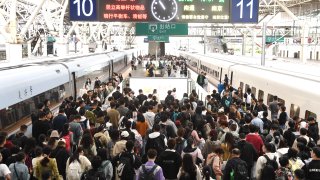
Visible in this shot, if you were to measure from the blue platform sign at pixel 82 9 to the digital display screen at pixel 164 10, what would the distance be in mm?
227

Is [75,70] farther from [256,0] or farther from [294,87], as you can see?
[294,87]

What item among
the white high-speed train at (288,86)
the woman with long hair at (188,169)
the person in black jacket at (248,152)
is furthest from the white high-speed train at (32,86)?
the white high-speed train at (288,86)

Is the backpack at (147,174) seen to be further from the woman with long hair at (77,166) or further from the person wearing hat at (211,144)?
the person wearing hat at (211,144)

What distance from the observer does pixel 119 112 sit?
10289mm

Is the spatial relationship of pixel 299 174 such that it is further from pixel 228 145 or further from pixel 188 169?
pixel 228 145

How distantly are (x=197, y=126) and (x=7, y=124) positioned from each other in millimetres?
4457

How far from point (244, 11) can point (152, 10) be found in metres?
3.31

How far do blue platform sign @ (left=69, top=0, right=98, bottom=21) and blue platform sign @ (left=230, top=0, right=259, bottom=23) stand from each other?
16.0ft

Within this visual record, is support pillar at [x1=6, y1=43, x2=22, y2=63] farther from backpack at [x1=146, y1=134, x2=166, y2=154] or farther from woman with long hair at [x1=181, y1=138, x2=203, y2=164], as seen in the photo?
woman with long hair at [x1=181, y1=138, x2=203, y2=164]

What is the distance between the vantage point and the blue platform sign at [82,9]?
15.0 metres

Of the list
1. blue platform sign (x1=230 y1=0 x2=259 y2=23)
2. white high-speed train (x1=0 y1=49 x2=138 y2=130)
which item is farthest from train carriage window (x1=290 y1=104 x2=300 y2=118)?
white high-speed train (x1=0 y1=49 x2=138 y2=130)

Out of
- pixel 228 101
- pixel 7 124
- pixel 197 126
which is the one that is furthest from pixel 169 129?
pixel 228 101

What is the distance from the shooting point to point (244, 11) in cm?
1562

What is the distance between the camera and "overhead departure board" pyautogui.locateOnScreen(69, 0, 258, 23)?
15.1 metres
